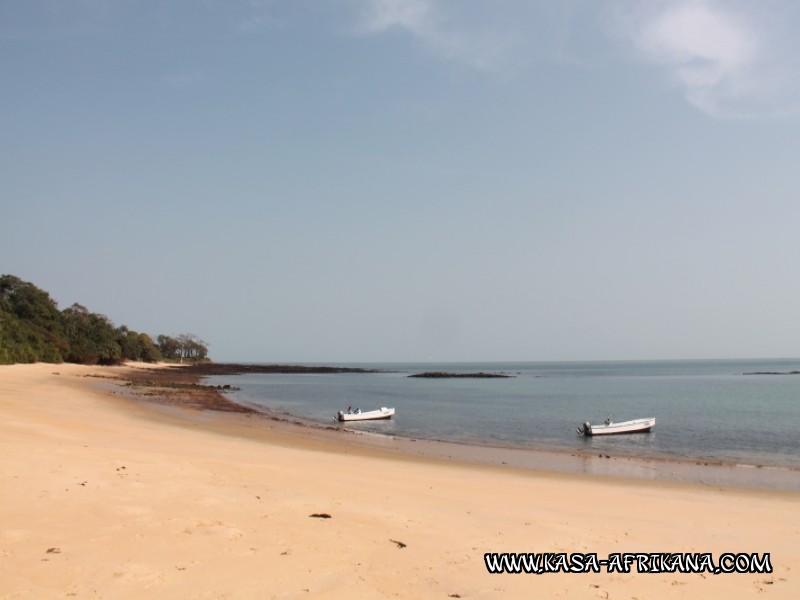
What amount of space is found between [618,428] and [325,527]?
31.7m

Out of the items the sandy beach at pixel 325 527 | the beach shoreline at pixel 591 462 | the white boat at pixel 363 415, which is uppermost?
the sandy beach at pixel 325 527

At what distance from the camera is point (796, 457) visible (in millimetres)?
26094

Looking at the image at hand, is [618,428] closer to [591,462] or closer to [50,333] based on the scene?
[591,462]

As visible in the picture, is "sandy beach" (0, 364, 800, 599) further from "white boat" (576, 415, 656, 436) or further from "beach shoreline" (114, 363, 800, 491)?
"white boat" (576, 415, 656, 436)

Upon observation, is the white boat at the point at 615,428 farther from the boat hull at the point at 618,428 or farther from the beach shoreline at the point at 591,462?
the beach shoreline at the point at 591,462

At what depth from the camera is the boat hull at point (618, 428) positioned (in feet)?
114

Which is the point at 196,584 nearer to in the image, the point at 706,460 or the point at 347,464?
the point at 347,464

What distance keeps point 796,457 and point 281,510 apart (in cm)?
2662

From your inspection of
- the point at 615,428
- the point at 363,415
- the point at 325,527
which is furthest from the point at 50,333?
the point at 325,527

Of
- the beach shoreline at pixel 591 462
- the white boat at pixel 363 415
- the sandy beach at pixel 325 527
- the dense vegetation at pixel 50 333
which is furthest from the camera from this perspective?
the dense vegetation at pixel 50 333

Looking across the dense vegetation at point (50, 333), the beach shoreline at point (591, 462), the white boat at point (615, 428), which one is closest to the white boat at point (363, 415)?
the beach shoreline at point (591, 462)

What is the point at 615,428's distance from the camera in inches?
1406

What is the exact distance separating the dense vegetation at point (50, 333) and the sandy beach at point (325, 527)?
206 feet

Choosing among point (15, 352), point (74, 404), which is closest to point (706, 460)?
point (74, 404)
